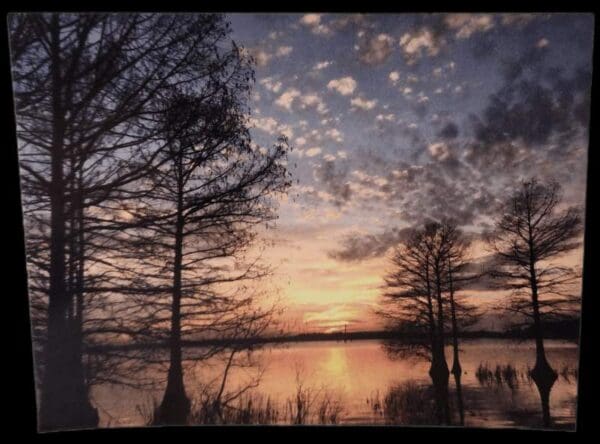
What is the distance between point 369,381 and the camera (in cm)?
739

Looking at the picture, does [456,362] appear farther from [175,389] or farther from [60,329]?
[60,329]

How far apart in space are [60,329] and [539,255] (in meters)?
7.76

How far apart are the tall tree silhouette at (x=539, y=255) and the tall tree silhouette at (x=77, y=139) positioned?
5.57 meters

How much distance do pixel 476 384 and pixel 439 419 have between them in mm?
820

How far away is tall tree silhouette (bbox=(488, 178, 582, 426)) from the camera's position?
709 cm

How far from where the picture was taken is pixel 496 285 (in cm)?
768

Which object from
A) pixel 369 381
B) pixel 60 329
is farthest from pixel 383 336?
pixel 60 329

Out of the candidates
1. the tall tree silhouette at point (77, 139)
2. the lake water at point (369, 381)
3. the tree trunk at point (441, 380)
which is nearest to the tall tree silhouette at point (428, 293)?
the tree trunk at point (441, 380)

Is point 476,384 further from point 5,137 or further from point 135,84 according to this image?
point 5,137

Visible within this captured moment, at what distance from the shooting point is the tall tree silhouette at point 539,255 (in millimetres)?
7086

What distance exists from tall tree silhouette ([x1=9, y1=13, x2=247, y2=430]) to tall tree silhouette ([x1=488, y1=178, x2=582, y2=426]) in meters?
5.57

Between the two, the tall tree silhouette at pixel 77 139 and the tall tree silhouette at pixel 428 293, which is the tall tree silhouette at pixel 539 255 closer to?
the tall tree silhouette at pixel 428 293

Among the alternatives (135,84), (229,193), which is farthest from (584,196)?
(135,84)

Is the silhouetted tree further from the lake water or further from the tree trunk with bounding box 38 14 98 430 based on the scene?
the tree trunk with bounding box 38 14 98 430
